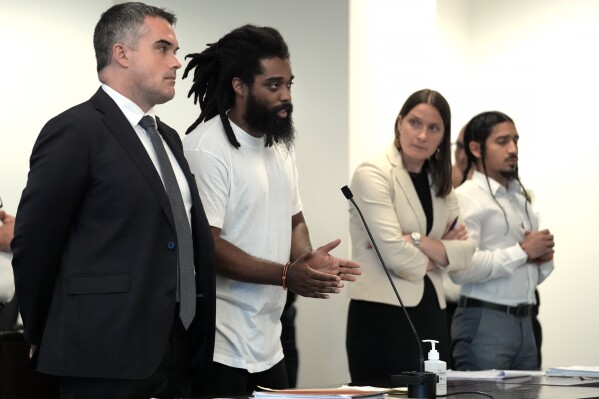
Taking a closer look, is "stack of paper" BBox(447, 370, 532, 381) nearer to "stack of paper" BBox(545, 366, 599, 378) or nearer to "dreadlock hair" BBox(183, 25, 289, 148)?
"stack of paper" BBox(545, 366, 599, 378)

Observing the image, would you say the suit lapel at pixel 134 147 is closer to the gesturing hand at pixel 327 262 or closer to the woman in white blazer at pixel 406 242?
the gesturing hand at pixel 327 262

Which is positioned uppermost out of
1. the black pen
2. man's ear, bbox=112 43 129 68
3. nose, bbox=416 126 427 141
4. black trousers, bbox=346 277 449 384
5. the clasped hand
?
nose, bbox=416 126 427 141

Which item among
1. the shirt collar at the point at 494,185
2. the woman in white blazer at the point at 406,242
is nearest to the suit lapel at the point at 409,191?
the woman in white blazer at the point at 406,242

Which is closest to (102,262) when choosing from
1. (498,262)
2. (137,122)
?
(137,122)

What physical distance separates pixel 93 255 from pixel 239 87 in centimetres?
104

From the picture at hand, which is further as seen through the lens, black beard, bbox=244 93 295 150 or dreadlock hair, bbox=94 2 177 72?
black beard, bbox=244 93 295 150

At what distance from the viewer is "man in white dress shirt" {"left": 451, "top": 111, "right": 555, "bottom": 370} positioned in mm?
4242

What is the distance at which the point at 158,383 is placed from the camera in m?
2.57

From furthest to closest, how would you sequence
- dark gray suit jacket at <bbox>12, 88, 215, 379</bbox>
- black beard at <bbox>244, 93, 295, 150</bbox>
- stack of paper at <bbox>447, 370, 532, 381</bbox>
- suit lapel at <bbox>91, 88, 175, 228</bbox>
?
black beard at <bbox>244, 93, 295, 150</bbox> < stack of paper at <bbox>447, 370, 532, 381</bbox> < suit lapel at <bbox>91, 88, 175, 228</bbox> < dark gray suit jacket at <bbox>12, 88, 215, 379</bbox>

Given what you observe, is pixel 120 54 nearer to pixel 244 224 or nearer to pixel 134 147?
pixel 134 147

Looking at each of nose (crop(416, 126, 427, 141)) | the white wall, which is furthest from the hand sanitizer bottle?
the white wall

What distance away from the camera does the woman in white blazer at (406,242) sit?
3836 millimetres

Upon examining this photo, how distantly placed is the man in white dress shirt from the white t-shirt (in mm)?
1316

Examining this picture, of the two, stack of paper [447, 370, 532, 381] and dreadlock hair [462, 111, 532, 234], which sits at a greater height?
dreadlock hair [462, 111, 532, 234]
